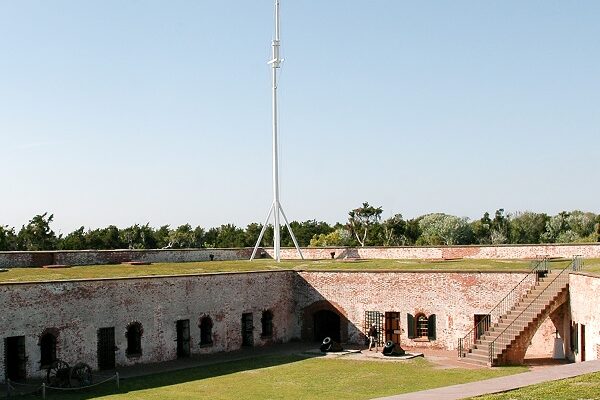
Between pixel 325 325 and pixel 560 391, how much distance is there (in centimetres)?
2123

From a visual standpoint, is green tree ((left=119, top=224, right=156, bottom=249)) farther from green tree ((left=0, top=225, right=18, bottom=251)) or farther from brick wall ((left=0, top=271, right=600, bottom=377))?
brick wall ((left=0, top=271, right=600, bottom=377))

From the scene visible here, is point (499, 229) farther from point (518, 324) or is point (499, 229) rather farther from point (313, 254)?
point (518, 324)

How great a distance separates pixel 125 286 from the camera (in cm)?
2770

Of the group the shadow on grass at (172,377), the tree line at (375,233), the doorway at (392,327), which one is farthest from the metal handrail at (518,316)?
the tree line at (375,233)

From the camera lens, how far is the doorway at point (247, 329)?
31922 millimetres

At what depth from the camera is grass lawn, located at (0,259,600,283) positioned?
97.7 feet

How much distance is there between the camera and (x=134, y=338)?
28141 millimetres

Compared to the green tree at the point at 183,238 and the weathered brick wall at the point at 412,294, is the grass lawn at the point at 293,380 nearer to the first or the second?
the weathered brick wall at the point at 412,294

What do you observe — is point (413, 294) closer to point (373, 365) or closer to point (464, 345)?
point (464, 345)

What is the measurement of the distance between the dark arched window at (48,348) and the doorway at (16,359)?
0.70 m

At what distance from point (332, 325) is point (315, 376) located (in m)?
9.14

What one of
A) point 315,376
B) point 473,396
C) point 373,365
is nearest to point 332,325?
point 373,365

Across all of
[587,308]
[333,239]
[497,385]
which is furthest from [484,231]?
[497,385]

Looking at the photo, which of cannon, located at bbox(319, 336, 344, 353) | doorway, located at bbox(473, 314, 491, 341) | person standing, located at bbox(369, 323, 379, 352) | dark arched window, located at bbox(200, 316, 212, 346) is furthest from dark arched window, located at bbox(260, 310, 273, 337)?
doorway, located at bbox(473, 314, 491, 341)
